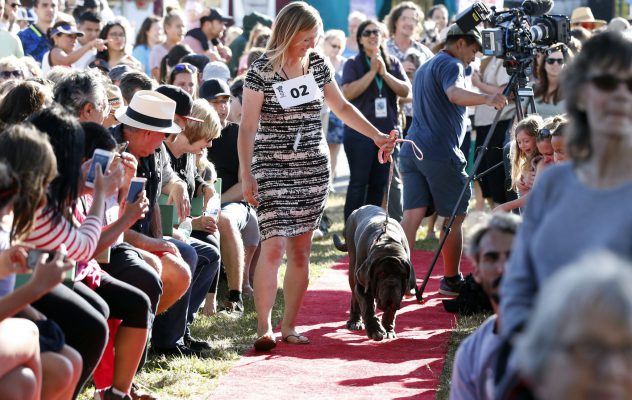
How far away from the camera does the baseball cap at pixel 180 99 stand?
6109 millimetres

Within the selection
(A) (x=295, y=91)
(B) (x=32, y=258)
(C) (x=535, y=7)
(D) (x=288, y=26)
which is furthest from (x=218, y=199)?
(B) (x=32, y=258)

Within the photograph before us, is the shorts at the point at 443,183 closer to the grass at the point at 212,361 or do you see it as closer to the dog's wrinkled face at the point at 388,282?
the grass at the point at 212,361

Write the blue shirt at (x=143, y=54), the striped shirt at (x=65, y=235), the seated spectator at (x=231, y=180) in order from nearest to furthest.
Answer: the striped shirt at (x=65, y=235)
the seated spectator at (x=231, y=180)
the blue shirt at (x=143, y=54)

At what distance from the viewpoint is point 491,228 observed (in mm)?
3166

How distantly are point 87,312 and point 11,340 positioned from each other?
61 cm

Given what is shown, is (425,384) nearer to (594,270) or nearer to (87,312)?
(87,312)

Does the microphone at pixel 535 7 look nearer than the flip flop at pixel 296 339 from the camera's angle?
No

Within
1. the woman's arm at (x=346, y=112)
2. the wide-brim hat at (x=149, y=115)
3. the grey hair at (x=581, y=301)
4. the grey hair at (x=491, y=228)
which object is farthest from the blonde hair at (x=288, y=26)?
the grey hair at (x=581, y=301)

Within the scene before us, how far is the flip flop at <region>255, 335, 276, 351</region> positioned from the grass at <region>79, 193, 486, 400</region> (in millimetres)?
110

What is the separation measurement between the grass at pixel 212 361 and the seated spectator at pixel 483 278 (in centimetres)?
198

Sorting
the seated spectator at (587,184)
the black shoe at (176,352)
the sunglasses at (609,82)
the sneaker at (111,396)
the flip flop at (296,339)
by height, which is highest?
the sunglasses at (609,82)

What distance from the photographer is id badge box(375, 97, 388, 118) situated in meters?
9.31

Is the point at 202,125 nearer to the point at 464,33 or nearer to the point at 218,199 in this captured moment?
the point at 218,199

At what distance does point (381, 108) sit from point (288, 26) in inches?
142
